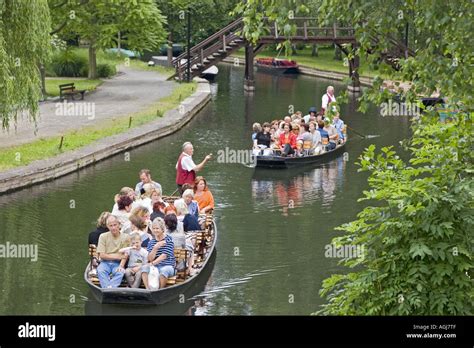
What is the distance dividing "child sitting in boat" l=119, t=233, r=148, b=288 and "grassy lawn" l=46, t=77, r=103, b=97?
29.1m

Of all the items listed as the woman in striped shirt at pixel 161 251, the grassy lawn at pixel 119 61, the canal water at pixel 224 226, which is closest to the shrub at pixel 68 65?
the grassy lawn at pixel 119 61

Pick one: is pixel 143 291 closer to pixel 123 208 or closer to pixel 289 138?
pixel 123 208

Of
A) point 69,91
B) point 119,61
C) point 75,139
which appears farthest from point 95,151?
point 119,61

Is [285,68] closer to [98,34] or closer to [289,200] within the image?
[98,34]

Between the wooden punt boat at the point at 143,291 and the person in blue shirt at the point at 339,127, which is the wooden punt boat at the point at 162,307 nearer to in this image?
the wooden punt boat at the point at 143,291

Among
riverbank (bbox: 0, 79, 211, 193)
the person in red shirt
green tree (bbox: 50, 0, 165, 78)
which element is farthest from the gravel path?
the person in red shirt

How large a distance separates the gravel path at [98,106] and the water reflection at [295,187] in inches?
301

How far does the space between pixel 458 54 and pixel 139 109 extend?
28.8 metres

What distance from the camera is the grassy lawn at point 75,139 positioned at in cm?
2719

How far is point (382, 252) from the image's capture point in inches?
446

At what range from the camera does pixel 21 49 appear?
27578mm

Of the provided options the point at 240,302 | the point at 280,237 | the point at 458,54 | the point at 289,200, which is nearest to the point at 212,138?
the point at 289,200

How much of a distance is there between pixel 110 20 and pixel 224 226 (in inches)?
1119

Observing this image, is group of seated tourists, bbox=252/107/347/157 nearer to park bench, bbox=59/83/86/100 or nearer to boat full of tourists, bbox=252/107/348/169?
boat full of tourists, bbox=252/107/348/169
